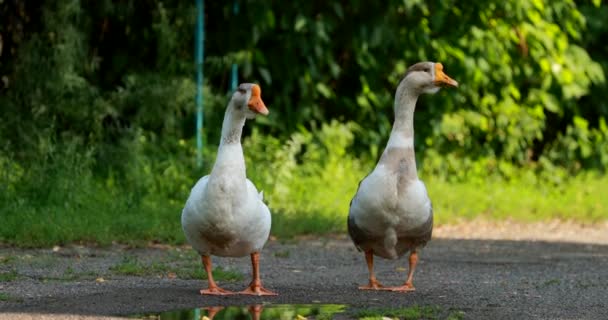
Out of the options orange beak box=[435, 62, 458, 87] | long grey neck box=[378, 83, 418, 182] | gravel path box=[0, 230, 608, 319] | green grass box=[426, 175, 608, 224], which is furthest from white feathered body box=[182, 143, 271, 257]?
green grass box=[426, 175, 608, 224]

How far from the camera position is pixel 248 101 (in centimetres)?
699

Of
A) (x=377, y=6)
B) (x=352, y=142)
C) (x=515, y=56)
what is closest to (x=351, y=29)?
(x=377, y=6)

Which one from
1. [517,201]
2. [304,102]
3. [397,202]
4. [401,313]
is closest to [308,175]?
[304,102]

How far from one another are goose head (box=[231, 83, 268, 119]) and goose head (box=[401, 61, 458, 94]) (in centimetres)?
110

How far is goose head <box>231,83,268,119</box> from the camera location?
6.97 metres

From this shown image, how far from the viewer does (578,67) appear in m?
15.2

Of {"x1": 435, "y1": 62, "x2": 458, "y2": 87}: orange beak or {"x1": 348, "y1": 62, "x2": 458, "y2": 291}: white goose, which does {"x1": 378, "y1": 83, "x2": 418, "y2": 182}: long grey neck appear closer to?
{"x1": 348, "y1": 62, "x2": 458, "y2": 291}: white goose

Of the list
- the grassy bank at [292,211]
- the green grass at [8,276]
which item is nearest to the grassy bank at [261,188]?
the grassy bank at [292,211]

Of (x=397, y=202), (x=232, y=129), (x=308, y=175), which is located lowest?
(x=397, y=202)

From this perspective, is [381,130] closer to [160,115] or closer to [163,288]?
[160,115]

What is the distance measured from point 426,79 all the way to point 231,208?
1.61 metres

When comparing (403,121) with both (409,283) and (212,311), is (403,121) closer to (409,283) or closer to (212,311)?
(409,283)

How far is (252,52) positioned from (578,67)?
431 cm

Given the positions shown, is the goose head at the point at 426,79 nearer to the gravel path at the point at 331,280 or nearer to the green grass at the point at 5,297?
the gravel path at the point at 331,280
